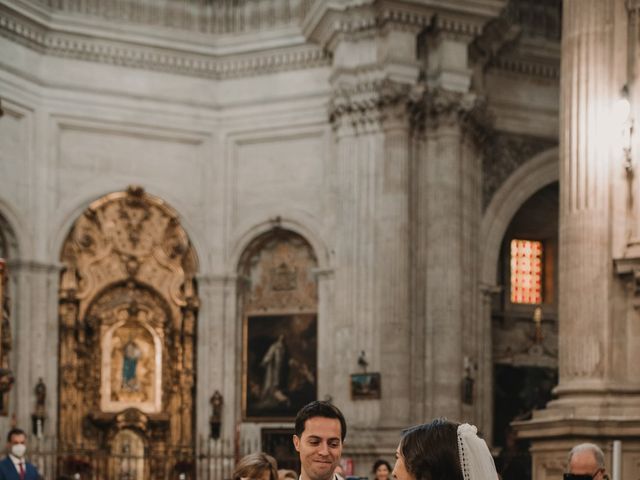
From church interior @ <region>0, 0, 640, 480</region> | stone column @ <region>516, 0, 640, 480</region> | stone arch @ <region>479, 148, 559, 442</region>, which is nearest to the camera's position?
stone column @ <region>516, 0, 640, 480</region>

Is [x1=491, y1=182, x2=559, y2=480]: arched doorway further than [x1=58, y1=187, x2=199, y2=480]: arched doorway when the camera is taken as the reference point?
Yes

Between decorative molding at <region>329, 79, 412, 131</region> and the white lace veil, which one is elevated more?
decorative molding at <region>329, 79, 412, 131</region>

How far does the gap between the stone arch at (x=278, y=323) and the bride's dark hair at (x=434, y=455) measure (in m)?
24.4

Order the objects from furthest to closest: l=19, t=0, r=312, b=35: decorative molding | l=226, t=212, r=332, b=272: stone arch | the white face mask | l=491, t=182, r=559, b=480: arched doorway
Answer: l=19, t=0, r=312, b=35: decorative molding
l=491, t=182, r=559, b=480: arched doorway
l=226, t=212, r=332, b=272: stone arch
the white face mask

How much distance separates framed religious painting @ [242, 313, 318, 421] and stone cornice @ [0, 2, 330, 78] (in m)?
5.58

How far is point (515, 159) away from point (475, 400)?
563cm

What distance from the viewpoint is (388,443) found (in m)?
26.1

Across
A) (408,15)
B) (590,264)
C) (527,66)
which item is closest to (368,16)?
(408,15)

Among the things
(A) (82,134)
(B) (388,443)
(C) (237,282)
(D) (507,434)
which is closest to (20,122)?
(A) (82,134)

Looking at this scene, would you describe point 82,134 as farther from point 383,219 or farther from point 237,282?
point 383,219

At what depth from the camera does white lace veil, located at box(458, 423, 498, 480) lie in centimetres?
455

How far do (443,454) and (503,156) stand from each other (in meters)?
25.7

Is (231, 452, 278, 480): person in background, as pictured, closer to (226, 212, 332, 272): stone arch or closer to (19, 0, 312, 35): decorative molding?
(226, 212, 332, 272): stone arch

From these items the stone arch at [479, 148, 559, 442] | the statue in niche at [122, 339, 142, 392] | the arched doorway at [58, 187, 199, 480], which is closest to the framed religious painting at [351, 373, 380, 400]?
the stone arch at [479, 148, 559, 442]
